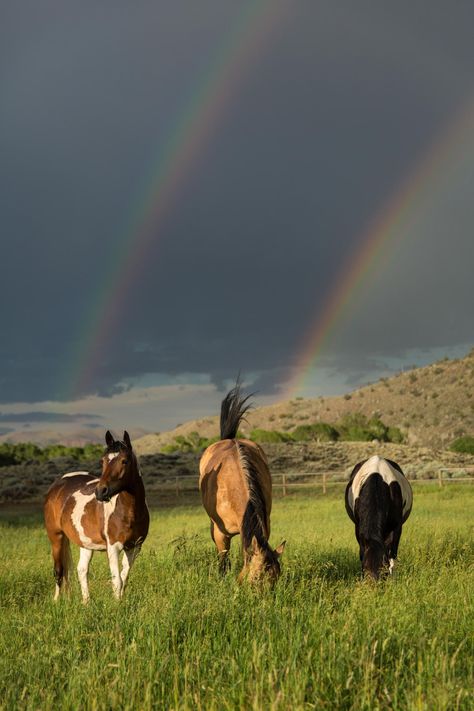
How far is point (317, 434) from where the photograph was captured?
72312 mm

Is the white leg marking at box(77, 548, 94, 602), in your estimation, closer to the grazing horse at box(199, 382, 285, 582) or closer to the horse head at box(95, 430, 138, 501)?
the horse head at box(95, 430, 138, 501)

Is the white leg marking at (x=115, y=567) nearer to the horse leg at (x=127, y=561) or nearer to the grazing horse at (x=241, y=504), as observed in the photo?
the horse leg at (x=127, y=561)

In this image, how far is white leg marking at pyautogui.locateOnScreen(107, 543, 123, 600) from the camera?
8.72 meters

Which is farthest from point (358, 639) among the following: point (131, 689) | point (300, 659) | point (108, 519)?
point (108, 519)

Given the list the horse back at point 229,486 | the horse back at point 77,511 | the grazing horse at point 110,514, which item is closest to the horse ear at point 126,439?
the grazing horse at point 110,514

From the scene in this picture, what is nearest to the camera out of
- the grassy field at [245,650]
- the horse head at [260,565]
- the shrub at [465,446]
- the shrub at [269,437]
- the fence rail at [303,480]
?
the grassy field at [245,650]

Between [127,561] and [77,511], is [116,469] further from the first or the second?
[77,511]

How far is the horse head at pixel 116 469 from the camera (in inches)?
348

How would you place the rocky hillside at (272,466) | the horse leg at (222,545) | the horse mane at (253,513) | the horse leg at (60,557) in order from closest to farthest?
the horse mane at (253,513)
the horse leg at (60,557)
the horse leg at (222,545)
the rocky hillside at (272,466)

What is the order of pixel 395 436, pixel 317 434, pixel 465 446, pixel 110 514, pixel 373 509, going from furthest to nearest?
pixel 395 436, pixel 317 434, pixel 465 446, pixel 373 509, pixel 110 514

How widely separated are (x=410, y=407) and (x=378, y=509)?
86.8 m

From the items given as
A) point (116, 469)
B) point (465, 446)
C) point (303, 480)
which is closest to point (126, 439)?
point (116, 469)

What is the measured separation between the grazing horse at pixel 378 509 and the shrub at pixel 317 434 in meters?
59.7

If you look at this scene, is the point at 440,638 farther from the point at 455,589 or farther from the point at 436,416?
→ the point at 436,416
